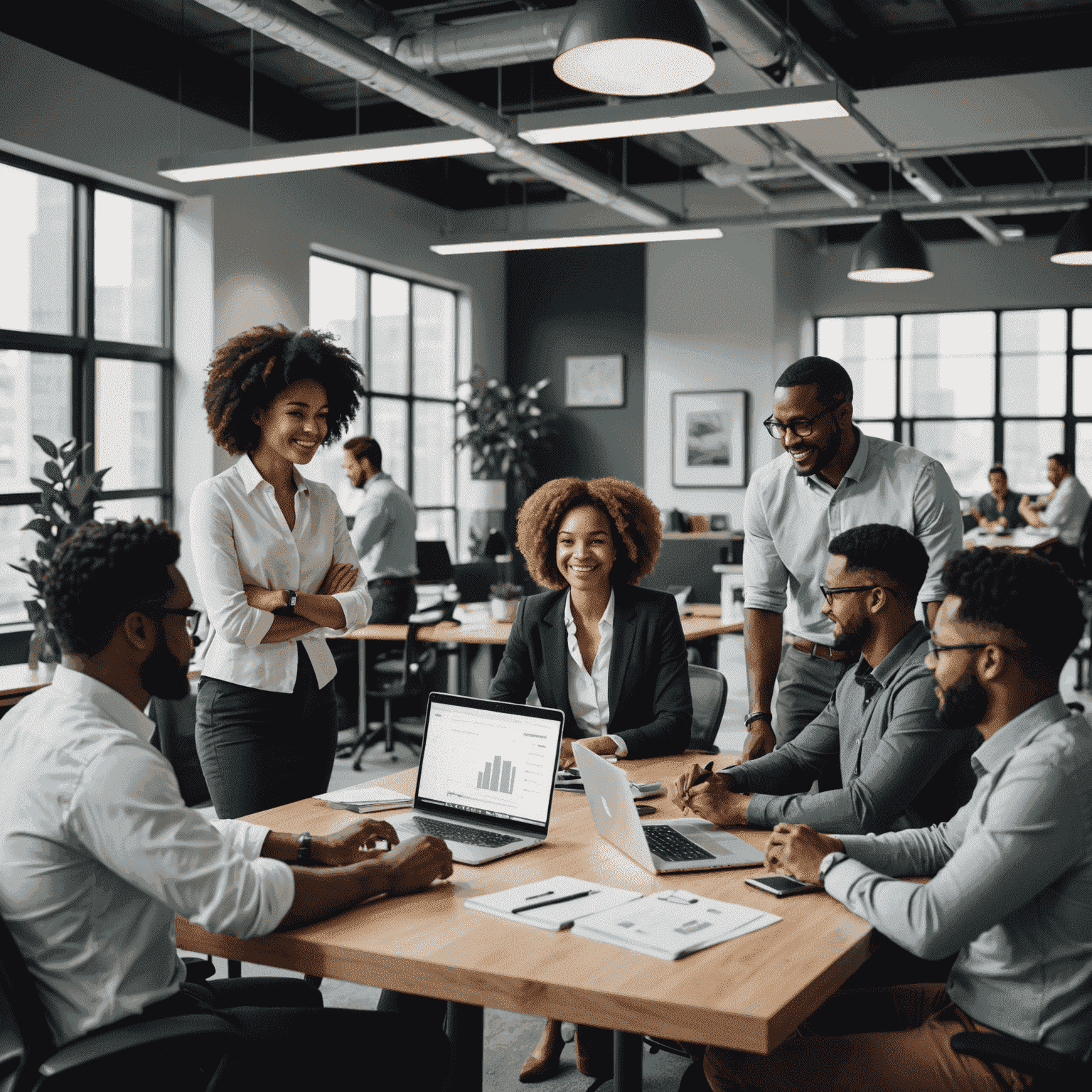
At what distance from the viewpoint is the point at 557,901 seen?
187cm

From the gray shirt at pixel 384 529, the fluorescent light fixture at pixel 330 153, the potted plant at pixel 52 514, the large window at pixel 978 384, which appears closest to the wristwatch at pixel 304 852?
the potted plant at pixel 52 514

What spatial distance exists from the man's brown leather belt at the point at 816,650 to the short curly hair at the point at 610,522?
450mm

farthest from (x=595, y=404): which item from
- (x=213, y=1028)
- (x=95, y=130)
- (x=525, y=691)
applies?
(x=213, y=1028)

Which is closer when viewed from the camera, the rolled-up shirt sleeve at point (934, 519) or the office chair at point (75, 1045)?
the office chair at point (75, 1045)

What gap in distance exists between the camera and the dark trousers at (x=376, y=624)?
20.8 ft

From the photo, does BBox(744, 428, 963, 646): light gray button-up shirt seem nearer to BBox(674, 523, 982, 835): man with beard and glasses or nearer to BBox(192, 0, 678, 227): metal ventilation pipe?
BBox(674, 523, 982, 835): man with beard and glasses

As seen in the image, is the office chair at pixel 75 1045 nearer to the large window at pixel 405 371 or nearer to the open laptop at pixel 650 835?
the open laptop at pixel 650 835

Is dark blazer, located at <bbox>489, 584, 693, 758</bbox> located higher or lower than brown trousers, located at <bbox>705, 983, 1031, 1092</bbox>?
higher

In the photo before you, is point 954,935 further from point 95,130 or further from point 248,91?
point 248,91

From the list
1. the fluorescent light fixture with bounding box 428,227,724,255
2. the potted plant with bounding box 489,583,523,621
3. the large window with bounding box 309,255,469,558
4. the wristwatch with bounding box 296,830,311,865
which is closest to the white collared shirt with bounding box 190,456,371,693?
the wristwatch with bounding box 296,830,311,865

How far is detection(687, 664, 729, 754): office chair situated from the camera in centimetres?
340

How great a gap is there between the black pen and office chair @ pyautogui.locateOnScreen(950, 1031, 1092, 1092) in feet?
1.96

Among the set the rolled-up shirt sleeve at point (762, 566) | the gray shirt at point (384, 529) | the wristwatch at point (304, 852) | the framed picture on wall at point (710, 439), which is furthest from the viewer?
the framed picture on wall at point (710, 439)

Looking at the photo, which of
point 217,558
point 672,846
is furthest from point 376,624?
point 672,846
